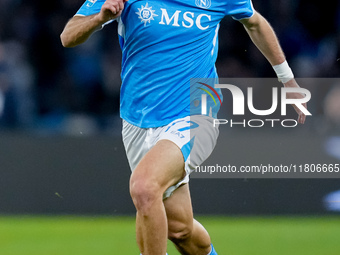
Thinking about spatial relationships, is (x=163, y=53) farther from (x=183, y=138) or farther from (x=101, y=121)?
(x=101, y=121)

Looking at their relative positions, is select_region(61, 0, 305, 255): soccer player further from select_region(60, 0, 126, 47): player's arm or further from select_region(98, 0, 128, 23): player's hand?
select_region(98, 0, 128, 23): player's hand

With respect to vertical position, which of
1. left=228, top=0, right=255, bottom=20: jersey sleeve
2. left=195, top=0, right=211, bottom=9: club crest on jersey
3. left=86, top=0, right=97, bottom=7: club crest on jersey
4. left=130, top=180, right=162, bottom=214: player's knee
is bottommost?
left=130, top=180, right=162, bottom=214: player's knee

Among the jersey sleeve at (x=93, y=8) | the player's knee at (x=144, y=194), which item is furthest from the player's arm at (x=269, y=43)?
the player's knee at (x=144, y=194)

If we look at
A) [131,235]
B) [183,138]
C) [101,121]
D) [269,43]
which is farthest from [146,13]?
[101,121]

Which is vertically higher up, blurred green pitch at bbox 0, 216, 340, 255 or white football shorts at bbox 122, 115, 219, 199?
white football shorts at bbox 122, 115, 219, 199

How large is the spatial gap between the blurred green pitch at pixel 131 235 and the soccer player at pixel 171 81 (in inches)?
77.6

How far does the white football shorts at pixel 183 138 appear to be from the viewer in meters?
4.28

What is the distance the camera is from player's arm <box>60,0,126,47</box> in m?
4.01

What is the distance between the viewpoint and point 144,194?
3947 millimetres

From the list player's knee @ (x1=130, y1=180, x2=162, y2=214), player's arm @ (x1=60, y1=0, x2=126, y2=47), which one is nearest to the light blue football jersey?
player's arm @ (x1=60, y1=0, x2=126, y2=47)

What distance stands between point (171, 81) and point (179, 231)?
93cm

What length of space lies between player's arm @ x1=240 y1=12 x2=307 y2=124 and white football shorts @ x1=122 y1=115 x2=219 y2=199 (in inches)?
29.4

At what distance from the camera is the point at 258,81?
8.64 metres

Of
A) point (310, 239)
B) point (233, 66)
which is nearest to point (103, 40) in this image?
point (233, 66)
